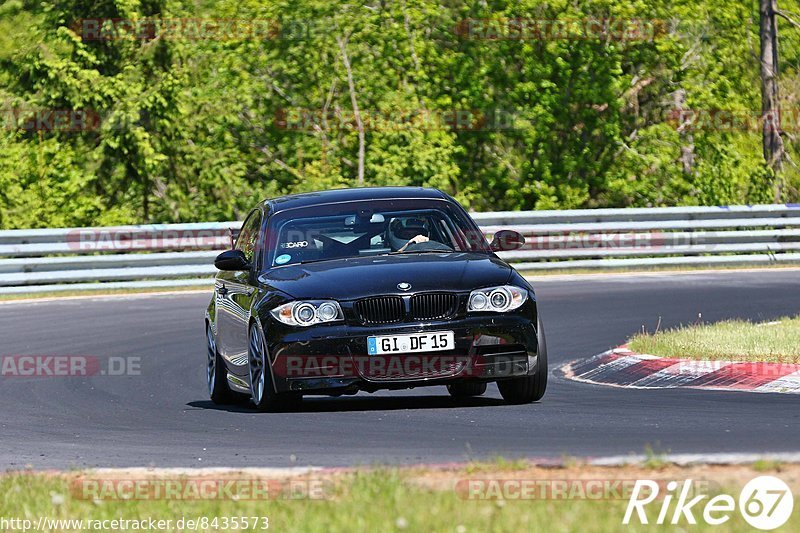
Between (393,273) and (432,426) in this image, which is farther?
(393,273)

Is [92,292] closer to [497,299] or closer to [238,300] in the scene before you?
[238,300]

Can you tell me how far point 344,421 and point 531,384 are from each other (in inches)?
55.2

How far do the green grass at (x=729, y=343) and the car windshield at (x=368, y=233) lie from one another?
2.43m

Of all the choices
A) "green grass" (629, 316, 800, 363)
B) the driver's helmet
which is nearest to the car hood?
the driver's helmet

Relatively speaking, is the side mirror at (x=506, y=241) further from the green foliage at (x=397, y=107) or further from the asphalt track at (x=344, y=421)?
the green foliage at (x=397, y=107)

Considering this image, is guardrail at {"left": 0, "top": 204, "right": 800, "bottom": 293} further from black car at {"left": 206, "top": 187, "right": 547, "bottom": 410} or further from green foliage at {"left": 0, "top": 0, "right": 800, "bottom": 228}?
black car at {"left": 206, "top": 187, "right": 547, "bottom": 410}

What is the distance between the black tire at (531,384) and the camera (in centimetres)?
1069

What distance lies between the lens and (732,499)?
20.3 feet

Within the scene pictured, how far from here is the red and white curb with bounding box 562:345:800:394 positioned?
454 inches

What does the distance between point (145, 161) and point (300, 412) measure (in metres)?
19.3

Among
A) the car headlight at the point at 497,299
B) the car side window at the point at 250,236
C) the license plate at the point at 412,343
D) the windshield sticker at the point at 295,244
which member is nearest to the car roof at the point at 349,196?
the car side window at the point at 250,236

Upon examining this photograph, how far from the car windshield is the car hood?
0.28 meters

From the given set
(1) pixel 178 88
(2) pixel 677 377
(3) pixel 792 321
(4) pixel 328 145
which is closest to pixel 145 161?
(1) pixel 178 88

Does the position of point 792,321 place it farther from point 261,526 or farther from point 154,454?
point 261,526
